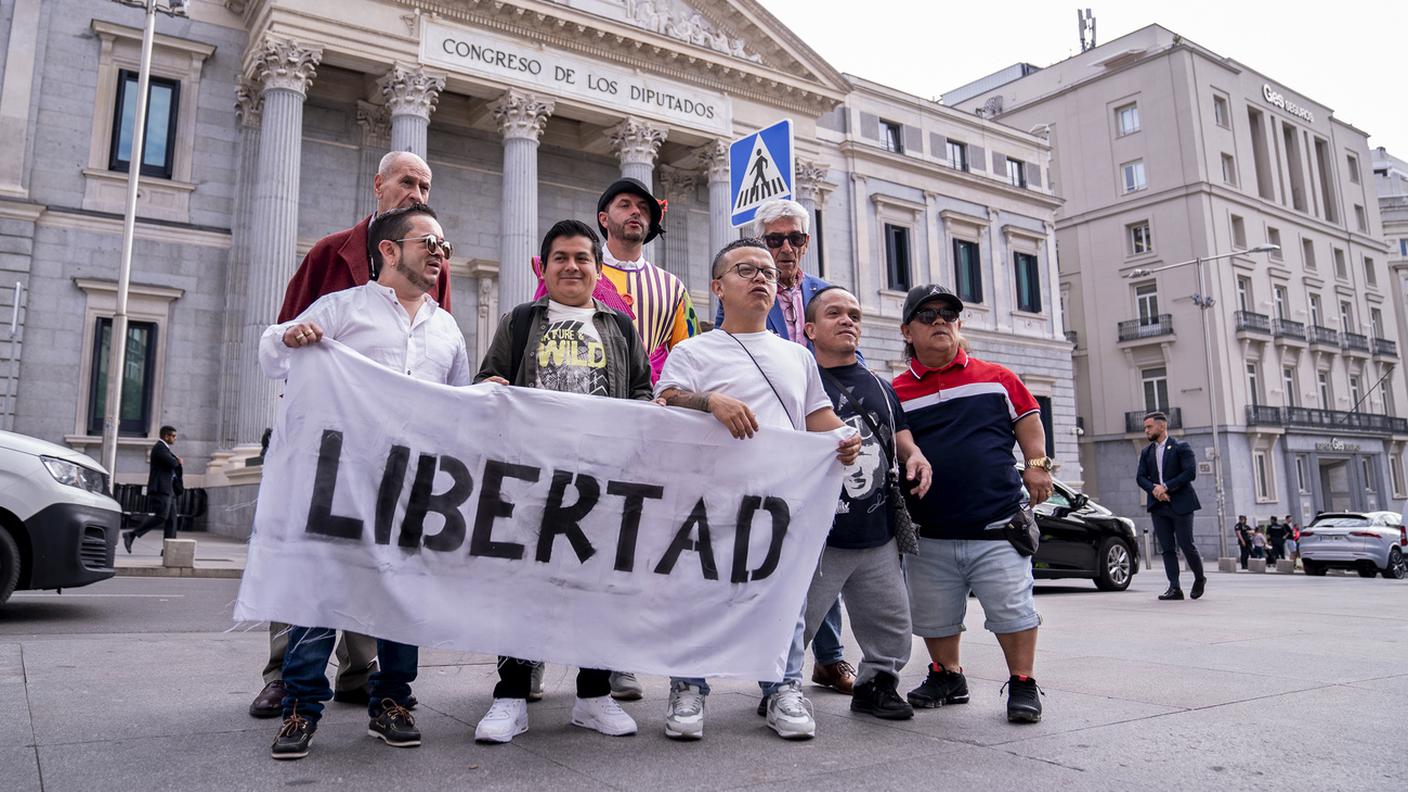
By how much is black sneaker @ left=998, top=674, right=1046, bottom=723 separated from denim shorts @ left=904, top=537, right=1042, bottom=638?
0.22 meters

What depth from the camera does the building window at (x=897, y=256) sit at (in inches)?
1286

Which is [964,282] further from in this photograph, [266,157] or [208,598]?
[208,598]

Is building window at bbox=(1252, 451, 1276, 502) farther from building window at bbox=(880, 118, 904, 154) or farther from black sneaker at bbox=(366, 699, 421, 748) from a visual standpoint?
black sneaker at bbox=(366, 699, 421, 748)

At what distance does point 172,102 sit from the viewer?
20719mm

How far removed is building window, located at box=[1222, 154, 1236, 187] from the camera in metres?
44.7

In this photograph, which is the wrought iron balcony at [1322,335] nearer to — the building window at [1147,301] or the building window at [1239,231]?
the building window at [1239,231]

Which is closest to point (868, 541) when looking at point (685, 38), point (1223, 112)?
point (685, 38)

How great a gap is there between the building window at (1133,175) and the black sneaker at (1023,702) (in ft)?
152

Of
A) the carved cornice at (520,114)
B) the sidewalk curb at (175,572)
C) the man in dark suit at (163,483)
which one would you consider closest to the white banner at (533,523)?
the sidewalk curb at (175,572)

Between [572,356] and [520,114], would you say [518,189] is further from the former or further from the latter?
[572,356]

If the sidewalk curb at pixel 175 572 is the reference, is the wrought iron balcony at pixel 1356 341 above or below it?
above

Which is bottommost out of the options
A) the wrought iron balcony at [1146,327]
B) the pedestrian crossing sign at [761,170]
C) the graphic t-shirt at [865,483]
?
the graphic t-shirt at [865,483]

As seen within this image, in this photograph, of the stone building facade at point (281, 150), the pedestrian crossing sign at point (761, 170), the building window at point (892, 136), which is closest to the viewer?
the pedestrian crossing sign at point (761, 170)

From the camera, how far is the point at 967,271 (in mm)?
35219
